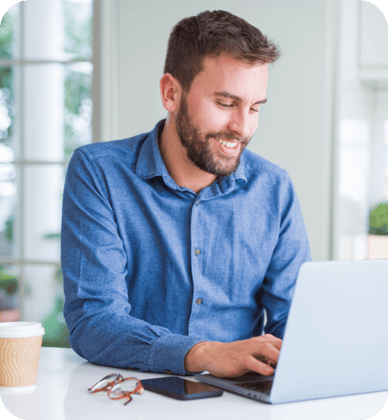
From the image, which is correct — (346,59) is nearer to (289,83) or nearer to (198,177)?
(289,83)

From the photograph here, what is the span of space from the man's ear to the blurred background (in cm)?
98

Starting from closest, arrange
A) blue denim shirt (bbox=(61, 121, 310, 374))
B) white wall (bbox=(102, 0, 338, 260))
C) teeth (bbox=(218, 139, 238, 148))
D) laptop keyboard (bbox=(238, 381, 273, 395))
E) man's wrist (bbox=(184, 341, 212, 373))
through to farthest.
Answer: laptop keyboard (bbox=(238, 381, 273, 395)), man's wrist (bbox=(184, 341, 212, 373)), blue denim shirt (bbox=(61, 121, 310, 374)), teeth (bbox=(218, 139, 238, 148)), white wall (bbox=(102, 0, 338, 260))

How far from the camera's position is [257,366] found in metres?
0.96

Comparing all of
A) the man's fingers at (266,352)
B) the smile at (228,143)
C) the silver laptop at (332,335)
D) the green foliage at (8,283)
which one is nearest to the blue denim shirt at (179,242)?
the smile at (228,143)

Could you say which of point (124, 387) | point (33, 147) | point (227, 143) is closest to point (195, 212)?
point (227, 143)

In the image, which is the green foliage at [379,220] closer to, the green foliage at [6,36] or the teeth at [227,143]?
the teeth at [227,143]

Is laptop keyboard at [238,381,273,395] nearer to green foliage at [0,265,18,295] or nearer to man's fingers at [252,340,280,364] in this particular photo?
man's fingers at [252,340,280,364]

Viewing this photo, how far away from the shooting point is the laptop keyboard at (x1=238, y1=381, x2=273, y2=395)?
0.91 meters

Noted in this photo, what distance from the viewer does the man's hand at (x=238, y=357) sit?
97cm

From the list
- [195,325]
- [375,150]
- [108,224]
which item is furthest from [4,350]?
[375,150]

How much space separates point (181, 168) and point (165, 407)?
0.81 metres

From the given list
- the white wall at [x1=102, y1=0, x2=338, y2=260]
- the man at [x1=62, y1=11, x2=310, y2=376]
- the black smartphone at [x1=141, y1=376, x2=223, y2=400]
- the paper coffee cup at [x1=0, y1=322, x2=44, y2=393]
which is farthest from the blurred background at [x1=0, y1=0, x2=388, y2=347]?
the paper coffee cup at [x1=0, y1=322, x2=44, y2=393]

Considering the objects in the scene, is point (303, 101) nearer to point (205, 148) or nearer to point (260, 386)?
point (205, 148)

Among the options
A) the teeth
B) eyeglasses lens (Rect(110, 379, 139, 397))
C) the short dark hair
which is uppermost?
the short dark hair
